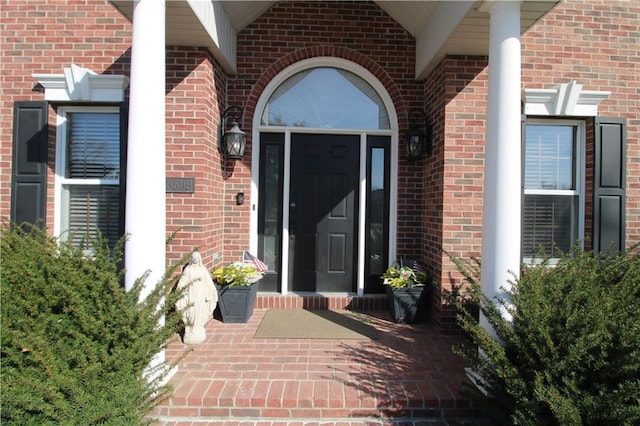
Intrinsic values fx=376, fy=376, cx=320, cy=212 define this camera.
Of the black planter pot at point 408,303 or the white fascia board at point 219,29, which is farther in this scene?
the black planter pot at point 408,303

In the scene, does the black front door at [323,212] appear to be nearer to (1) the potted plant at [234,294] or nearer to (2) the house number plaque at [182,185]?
(1) the potted plant at [234,294]

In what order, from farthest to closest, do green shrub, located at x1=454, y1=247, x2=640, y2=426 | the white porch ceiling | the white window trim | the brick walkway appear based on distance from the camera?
the white window trim < the white porch ceiling < the brick walkway < green shrub, located at x1=454, y1=247, x2=640, y2=426

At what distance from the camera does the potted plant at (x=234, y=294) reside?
4164mm

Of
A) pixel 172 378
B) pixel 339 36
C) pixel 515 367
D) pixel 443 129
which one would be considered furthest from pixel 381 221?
pixel 172 378

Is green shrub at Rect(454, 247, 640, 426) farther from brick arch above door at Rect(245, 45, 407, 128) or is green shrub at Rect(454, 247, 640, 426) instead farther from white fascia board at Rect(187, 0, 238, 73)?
white fascia board at Rect(187, 0, 238, 73)

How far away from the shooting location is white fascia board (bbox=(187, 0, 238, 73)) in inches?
138

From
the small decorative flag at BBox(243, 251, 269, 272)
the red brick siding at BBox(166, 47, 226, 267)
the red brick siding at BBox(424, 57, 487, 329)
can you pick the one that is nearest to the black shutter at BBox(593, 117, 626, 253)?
the red brick siding at BBox(424, 57, 487, 329)

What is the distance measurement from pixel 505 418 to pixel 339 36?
4.36m

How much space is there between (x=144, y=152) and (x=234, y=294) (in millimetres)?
1965

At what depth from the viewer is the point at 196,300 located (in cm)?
366

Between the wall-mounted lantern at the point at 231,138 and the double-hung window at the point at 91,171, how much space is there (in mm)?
1146

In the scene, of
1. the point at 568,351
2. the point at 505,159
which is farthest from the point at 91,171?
the point at 568,351

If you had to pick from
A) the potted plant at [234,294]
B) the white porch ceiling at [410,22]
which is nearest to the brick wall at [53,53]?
the potted plant at [234,294]

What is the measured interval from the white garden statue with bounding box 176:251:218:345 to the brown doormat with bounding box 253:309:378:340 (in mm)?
546
